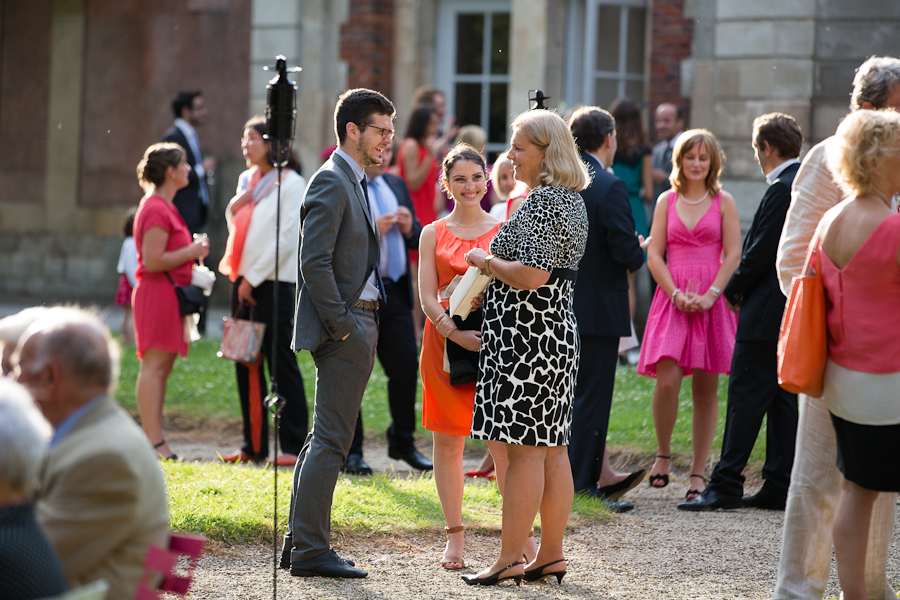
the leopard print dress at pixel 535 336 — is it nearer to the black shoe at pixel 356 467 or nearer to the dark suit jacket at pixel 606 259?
the dark suit jacket at pixel 606 259

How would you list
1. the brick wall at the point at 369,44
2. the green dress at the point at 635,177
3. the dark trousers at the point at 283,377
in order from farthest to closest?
1. the brick wall at the point at 369,44
2. the green dress at the point at 635,177
3. the dark trousers at the point at 283,377

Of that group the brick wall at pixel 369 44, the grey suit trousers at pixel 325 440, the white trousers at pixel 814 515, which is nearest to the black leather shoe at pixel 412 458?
the grey suit trousers at pixel 325 440

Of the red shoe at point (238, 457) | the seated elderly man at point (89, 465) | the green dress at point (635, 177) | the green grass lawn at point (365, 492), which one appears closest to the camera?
the seated elderly man at point (89, 465)

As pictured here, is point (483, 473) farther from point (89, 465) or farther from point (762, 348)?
point (89, 465)

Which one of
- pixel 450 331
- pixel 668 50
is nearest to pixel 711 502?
pixel 450 331

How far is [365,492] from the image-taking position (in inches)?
233

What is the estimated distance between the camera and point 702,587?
4676 millimetres

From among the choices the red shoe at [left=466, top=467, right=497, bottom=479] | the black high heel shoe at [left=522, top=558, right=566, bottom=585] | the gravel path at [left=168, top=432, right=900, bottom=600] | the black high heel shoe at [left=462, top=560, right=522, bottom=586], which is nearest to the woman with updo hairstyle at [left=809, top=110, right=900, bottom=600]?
the gravel path at [left=168, top=432, right=900, bottom=600]

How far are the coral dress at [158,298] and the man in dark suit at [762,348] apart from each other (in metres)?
3.49

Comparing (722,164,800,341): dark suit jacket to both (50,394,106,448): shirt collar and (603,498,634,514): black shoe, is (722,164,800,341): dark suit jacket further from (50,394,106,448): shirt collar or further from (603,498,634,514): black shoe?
(50,394,106,448): shirt collar

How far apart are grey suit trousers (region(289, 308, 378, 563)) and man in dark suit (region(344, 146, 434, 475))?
81.6 inches

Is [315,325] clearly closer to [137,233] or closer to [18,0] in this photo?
[137,233]

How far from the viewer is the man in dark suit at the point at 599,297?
229 inches

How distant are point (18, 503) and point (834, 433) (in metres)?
2.88
